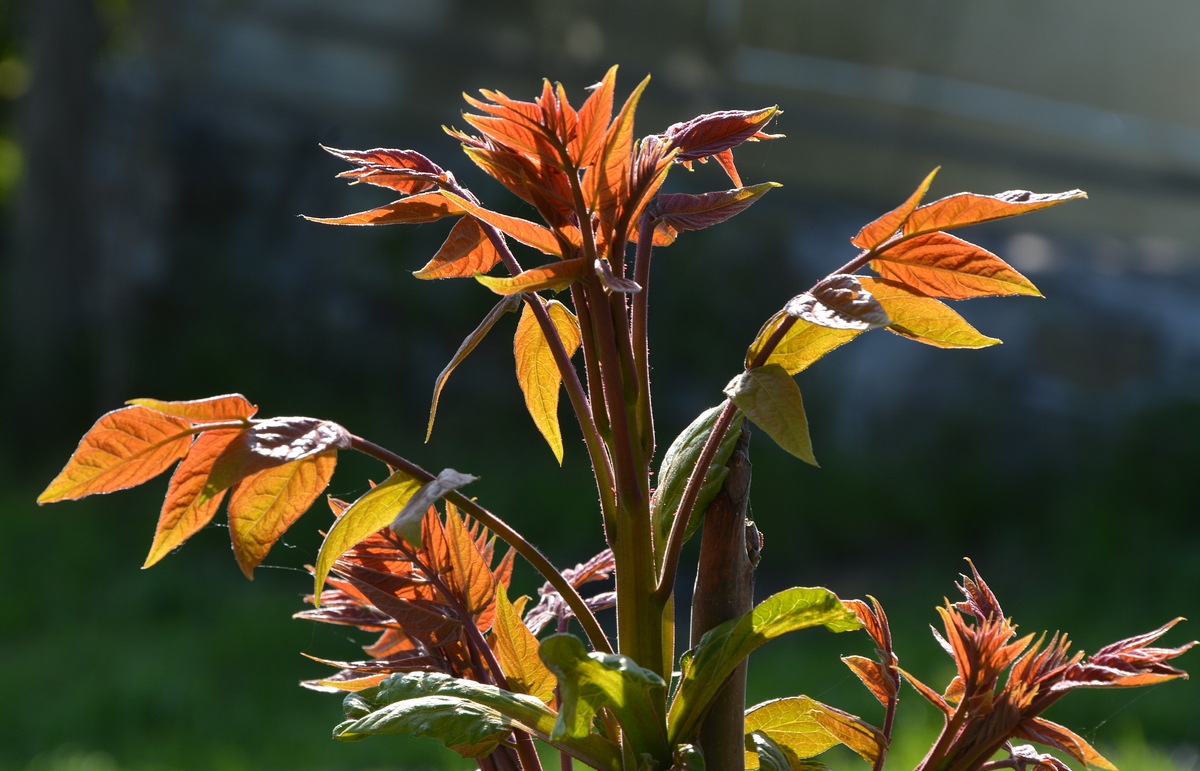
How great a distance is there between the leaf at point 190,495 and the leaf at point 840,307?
0.28m

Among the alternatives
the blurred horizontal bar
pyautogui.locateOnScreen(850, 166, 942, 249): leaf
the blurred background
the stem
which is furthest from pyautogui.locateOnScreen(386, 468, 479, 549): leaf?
the blurred horizontal bar

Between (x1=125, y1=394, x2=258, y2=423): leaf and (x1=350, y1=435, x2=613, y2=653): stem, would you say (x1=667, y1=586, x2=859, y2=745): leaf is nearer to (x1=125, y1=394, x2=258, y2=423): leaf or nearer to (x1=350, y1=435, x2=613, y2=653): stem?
(x1=350, y1=435, x2=613, y2=653): stem

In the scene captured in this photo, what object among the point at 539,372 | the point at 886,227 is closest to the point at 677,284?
the point at 539,372

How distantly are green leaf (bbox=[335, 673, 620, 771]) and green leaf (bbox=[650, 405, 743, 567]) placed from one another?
4.2 inches

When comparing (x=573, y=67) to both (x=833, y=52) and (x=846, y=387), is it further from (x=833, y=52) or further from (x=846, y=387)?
(x=846, y=387)

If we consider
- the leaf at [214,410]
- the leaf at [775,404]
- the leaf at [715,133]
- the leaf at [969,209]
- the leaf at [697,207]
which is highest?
the leaf at [715,133]

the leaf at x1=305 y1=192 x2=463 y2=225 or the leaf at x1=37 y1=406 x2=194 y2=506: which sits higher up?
the leaf at x1=305 y1=192 x2=463 y2=225

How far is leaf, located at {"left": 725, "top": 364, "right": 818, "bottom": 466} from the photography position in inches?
18.4

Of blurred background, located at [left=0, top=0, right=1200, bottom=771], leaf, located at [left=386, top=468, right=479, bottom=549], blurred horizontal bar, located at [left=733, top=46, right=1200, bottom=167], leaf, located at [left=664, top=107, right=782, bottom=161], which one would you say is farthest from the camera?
blurred horizontal bar, located at [left=733, top=46, right=1200, bottom=167]

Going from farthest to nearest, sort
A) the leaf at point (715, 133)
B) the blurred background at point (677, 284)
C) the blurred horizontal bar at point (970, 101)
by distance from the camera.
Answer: the blurred horizontal bar at point (970, 101)
the blurred background at point (677, 284)
the leaf at point (715, 133)

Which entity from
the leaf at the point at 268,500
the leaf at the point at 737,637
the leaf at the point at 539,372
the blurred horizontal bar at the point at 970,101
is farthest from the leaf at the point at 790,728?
the blurred horizontal bar at the point at 970,101

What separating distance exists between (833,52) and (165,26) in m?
3.12

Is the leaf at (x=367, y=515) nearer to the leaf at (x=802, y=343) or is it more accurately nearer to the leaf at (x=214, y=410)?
the leaf at (x=214, y=410)

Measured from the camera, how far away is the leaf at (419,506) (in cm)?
44
